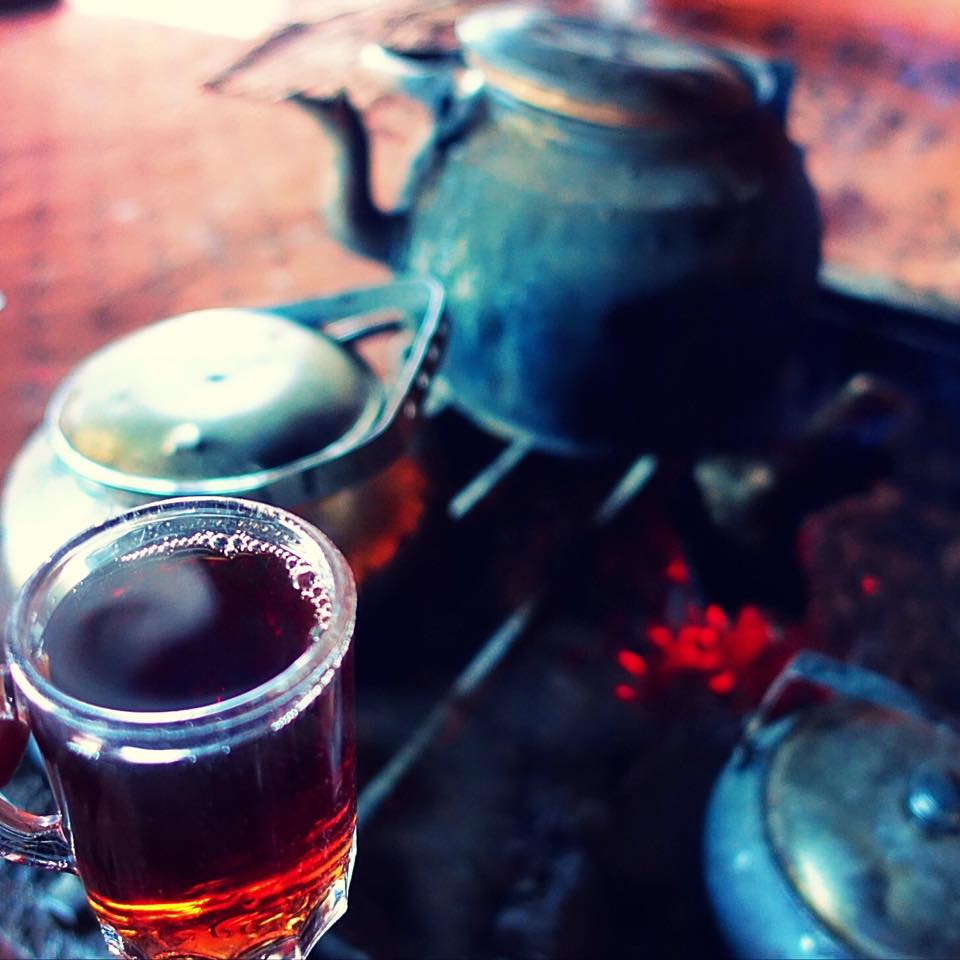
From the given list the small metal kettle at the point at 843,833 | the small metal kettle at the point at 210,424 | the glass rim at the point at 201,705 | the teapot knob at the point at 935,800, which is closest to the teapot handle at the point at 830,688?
the small metal kettle at the point at 843,833

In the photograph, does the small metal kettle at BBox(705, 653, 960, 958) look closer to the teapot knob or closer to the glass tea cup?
the teapot knob

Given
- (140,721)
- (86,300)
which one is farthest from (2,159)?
(140,721)

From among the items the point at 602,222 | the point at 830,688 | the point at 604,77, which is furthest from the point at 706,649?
the point at 604,77

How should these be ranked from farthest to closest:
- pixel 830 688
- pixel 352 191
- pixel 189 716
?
pixel 352 191 → pixel 830 688 → pixel 189 716

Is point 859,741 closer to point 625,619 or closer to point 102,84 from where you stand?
point 625,619

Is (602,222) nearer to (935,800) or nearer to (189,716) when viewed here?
(935,800)
